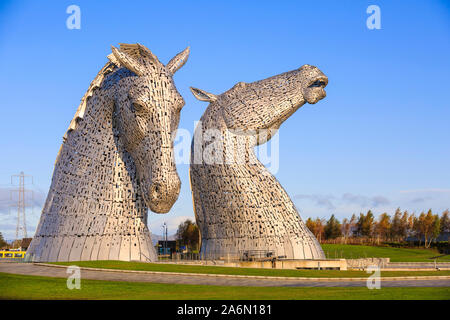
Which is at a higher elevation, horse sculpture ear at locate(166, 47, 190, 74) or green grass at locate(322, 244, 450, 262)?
horse sculpture ear at locate(166, 47, 190, 74)

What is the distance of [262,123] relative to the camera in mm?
23703

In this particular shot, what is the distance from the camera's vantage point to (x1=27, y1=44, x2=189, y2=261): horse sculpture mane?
15.3m

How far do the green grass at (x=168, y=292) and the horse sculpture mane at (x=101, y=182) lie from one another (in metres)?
3.60

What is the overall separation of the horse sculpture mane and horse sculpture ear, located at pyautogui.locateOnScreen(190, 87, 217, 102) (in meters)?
8.14

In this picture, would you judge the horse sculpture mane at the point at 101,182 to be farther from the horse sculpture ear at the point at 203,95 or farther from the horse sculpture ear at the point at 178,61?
the horse sculpture ear at the point at 203,95

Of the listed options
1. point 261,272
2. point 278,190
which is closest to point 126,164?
point 261,272

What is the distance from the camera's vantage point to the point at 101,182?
15891 millimetres

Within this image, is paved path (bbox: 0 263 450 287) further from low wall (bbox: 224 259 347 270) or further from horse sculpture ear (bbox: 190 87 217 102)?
horse sculpture ear (bbox: 190 87 217 102)

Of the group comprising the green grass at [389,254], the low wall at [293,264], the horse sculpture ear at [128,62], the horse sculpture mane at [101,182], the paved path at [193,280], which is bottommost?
the green grass at [389,254]

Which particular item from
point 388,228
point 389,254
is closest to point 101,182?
point 389,254

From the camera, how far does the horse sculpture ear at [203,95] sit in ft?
80.5

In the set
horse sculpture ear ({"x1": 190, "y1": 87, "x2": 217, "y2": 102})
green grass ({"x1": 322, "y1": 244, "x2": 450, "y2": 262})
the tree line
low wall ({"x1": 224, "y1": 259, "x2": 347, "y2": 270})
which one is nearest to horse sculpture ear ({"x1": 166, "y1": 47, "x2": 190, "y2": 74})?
horse sculpture ear ({"x1": 190, "y1": 87, "x2": 217, "y2": 102})

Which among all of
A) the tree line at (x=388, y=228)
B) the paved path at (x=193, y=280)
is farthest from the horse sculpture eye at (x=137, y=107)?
the tree line at (x=388, y=228)
